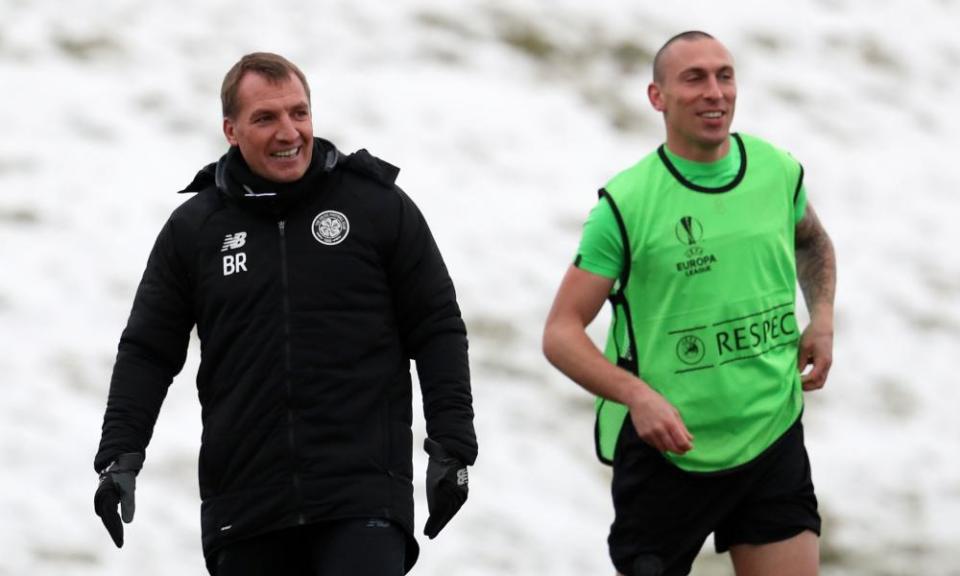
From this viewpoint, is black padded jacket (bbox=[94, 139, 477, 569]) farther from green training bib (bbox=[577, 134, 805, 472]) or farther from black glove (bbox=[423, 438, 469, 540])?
green training bib (bbox=[577, 134, 805, 472])

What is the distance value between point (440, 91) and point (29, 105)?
9.91 ft

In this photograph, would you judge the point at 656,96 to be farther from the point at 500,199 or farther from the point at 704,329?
the point at 500,199

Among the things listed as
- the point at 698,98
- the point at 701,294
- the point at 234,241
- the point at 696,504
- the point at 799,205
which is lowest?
the point at 696,504

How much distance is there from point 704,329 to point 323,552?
1422 mm

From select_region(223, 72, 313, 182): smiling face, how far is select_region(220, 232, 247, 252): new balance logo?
0.18 meters

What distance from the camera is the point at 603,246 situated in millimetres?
6117

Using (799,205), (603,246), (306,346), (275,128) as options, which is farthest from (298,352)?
(799,205)

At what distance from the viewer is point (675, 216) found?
6129mm

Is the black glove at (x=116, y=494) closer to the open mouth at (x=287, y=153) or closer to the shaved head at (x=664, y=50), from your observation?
the open mouth at (x=287, y=153)

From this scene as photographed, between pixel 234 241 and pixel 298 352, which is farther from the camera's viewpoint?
pixel 234 241

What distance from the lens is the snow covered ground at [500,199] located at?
10.3m

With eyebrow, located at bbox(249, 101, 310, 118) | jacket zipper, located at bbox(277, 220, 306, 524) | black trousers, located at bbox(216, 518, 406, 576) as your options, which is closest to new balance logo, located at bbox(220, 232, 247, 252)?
jacket zipper, located at bbox(277, 220, 306, 524)

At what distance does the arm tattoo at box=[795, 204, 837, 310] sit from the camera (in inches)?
255

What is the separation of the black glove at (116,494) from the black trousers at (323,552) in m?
0.30
